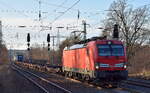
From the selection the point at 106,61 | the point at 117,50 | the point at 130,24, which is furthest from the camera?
the point at 130,24

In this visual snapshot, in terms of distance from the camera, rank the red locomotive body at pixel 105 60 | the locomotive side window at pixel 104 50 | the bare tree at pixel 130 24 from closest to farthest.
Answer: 1. the red locomotive body at pixel 105 60
2. the locomotive side window at pixel 104 50
3. the bare tree at pixel 130 24

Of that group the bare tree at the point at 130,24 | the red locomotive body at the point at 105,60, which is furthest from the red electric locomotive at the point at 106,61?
the bare tree at the point at 130,24

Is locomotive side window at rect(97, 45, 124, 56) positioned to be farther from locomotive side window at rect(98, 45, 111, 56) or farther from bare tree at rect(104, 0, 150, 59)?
bare tree at rect(104, 0, 150, 59)

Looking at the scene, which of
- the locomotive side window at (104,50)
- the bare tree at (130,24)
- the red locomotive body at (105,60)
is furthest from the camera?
the bare tree at (130,24)

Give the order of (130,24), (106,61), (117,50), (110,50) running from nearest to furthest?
(106,61)
(110,50)
(117,50)
(130,24)

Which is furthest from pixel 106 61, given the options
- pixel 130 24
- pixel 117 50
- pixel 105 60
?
pixel 130 24

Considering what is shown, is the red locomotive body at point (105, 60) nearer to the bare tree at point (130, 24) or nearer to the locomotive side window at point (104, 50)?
the locomotive side window at point (104, 50)

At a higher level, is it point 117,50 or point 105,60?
point 117,50

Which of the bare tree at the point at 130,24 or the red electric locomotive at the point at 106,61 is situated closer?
the red electric locomotive at the point at 106,61

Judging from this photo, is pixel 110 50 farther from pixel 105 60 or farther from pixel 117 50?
pixel 105 60

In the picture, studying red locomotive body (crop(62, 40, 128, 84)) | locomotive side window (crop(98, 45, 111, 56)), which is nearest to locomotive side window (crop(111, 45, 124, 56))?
red locomotive body (crop(62, 40, 128, 84))

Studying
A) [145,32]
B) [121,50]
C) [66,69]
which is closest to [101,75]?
[121,50]

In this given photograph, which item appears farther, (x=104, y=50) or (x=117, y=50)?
(x=117, y=50)

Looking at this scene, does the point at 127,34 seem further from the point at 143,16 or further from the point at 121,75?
the point at 121,75
